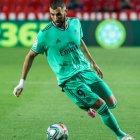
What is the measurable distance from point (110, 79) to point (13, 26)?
801 cm

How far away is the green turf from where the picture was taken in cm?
934

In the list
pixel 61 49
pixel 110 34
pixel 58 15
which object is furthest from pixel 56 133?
pixel 110 34

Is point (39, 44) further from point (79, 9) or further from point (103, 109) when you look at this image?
point (79, 9)

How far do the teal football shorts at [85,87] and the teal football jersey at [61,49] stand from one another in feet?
0.27

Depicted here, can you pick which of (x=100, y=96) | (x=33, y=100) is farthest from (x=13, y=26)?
(x=100, y=96)

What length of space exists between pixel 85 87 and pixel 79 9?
16395mm

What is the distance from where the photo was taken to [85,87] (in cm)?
827

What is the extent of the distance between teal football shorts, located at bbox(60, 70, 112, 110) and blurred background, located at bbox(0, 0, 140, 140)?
786mm

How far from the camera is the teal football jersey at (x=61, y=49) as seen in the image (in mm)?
8250

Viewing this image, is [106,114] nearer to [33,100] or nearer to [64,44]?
[64,44]

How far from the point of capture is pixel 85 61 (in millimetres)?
8445

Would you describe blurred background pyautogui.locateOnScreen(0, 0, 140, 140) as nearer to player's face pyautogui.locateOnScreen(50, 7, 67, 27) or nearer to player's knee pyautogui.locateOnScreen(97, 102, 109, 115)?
player's knee pyautogui.locateOnScreen(97, 102, 109, 115)

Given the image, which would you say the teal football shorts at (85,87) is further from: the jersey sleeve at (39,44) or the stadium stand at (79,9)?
the stadium stand at (79,9)

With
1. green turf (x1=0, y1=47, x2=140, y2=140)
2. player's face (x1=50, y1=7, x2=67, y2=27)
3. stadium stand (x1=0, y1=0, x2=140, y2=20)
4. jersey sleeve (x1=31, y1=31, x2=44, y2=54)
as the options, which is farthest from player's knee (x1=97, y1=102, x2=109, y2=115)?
stadium stand (x1=0, y1=0, x2=140, y2=20)
